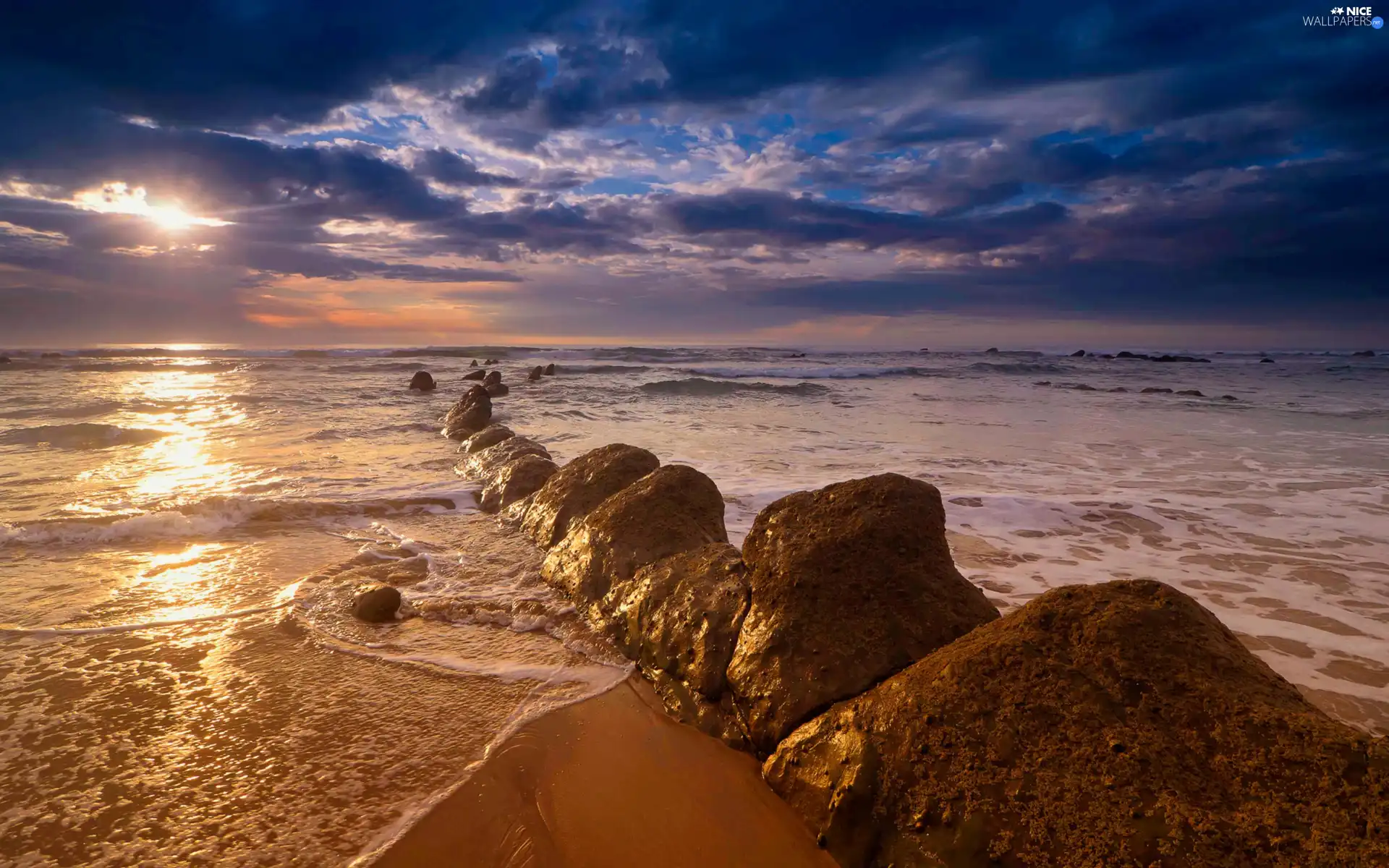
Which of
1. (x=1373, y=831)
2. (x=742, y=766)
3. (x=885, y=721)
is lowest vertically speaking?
(x=742, y=766)

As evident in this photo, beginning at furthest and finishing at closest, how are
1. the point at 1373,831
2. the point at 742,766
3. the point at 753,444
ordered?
the point at 753,444 < the point at 742,766 < the point at 1373,831

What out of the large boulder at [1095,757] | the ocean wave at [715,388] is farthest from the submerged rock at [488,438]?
the ocean wave at [715,388]

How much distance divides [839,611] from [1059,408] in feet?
55.9

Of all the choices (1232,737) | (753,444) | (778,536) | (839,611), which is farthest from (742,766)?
(753,444)

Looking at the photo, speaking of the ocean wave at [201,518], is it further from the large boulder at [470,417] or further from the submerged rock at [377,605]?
the large boulder at [470,417]

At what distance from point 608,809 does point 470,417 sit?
32.1ft

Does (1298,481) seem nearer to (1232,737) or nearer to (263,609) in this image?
Result: (1232,737)

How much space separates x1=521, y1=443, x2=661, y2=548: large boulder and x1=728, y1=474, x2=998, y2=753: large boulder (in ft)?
7.40

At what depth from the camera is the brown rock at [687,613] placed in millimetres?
3041

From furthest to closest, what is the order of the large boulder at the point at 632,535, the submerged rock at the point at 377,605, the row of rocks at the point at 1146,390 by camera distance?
the row of rocks at the point at 1146,390 → the large boulder at the point at 632,535 → the submerged rock at the point at 377,605

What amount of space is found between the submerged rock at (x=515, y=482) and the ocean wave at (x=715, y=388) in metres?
15.3

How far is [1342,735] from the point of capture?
5.32ft

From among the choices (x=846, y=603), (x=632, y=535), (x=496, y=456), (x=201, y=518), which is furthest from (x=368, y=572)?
(x=846, y=603)

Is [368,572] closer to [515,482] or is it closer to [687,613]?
[515,482]
